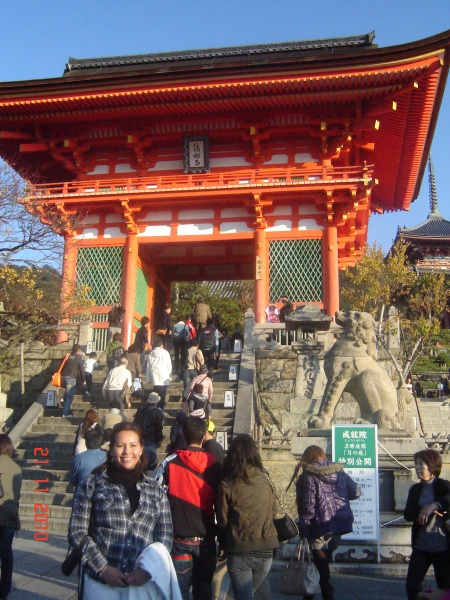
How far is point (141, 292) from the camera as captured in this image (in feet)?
61.1

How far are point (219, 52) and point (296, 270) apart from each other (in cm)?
1054

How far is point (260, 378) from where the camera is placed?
13.2m

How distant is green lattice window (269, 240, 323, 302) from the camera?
16953 mm

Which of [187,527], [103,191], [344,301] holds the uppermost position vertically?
[103,191]

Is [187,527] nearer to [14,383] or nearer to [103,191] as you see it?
[14,383]

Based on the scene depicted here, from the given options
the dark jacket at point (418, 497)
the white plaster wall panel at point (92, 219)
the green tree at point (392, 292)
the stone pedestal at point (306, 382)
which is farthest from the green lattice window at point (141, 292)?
the dark jacket at point (418, 497)

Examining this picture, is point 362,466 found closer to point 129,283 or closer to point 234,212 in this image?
point 129,283

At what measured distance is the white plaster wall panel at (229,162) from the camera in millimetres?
18188

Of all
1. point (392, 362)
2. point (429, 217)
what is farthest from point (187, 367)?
point (429, 217)

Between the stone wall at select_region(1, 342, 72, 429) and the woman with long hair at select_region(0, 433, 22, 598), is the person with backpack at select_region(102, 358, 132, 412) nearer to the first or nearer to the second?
the stone wall at select_region(1, 342, 72, 429)

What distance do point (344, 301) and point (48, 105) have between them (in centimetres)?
1385

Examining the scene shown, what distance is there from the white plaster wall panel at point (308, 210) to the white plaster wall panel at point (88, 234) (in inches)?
239

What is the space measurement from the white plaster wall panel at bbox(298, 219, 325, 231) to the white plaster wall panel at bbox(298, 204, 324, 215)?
213 millimetres

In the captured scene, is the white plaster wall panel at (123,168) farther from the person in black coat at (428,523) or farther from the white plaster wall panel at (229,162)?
the person in black coat at (428,523)
